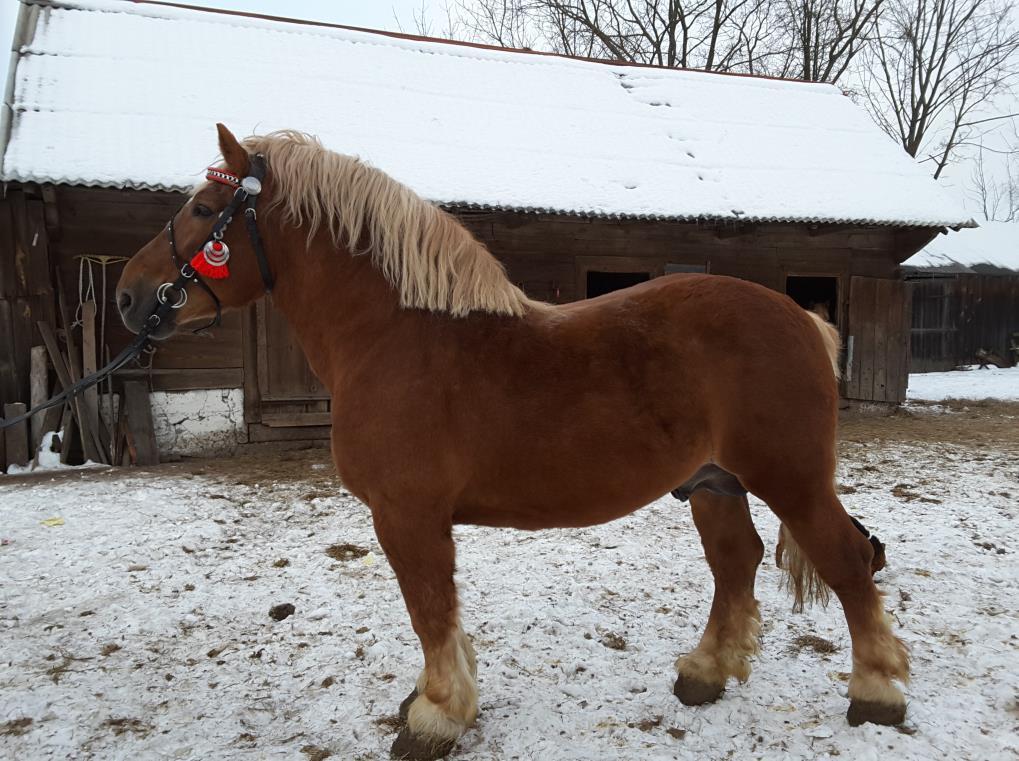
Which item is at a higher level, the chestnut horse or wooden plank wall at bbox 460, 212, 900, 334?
wooden plank wall at bbox 460, 212, 900, 334

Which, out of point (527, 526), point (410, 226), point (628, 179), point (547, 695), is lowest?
point (547, 695)

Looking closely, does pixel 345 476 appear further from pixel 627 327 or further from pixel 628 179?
pixel 628 179

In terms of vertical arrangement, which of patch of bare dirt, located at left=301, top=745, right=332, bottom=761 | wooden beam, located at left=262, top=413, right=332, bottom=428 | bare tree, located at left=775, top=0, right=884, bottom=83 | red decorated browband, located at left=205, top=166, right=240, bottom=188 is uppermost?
bare tree, located at left=775, top=0, right=884, bottom=83

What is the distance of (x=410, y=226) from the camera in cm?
224

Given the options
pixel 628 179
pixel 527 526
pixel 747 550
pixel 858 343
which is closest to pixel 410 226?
pixel 527 526

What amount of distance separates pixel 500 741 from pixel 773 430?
5.02 feet

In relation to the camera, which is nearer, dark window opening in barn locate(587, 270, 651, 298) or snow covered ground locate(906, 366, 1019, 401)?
dark window opening in barn locate(587, 270, 651, 298)

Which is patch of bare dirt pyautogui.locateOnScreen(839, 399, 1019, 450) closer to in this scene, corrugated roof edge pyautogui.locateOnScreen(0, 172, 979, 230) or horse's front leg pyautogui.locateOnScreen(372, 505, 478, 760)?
corrugated roof edge pyautogui.locateOnScreen(0, 172, 979, 230)

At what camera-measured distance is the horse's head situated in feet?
7.40

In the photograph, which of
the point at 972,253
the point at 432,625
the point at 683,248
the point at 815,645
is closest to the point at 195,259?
the point at 432,625

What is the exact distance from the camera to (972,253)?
1850 cm

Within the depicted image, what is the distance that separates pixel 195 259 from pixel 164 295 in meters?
0.17

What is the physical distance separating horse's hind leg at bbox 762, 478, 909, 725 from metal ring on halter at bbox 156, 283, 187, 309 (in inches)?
84.2

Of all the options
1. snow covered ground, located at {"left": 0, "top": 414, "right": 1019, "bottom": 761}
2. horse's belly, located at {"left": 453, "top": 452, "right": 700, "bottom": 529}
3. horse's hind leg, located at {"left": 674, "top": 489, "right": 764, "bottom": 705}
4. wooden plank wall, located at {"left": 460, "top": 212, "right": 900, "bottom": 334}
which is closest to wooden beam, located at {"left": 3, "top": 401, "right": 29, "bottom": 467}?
snow covered ground, located at {"left": 0, "top": 414, "right": 1019, "bottom": 761}
